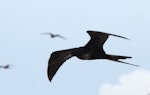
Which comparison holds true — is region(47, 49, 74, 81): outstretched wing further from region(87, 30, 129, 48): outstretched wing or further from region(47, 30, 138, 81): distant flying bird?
region(87, 30, 129, 48): outstretched wing

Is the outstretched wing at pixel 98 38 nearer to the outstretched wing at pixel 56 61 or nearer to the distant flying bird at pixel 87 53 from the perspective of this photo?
the distant flying bird at pixel 87 53

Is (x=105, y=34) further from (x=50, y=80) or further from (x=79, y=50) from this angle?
(x=50, y=80)

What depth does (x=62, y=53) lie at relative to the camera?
40.2ft

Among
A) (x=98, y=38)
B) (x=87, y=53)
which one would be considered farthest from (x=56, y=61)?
(x=87, y=53)

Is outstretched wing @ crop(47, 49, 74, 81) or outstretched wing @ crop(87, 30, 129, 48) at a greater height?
outstretched wing @ crop(87, 30, 129, 48)

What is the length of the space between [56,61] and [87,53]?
167 cm

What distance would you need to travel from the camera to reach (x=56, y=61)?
488 inches

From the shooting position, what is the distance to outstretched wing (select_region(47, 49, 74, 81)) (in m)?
12.1

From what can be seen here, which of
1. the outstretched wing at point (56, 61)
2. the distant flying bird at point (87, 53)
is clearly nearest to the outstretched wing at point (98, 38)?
the distant flying bird at point (87, 53)

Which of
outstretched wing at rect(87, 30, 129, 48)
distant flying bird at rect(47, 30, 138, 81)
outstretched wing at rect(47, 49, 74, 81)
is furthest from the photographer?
outstretched wing at rect(47, 49, 74, 81)

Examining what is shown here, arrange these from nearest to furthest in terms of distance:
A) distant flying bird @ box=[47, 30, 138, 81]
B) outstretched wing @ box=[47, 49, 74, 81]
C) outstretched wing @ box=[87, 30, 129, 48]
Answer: distant flying bird @ box=[47, 30, 138, 81] → outstretched wing @ box=[87, 30, 129, 48] → outstretched wing @ box=[47, 49, 74, 81]

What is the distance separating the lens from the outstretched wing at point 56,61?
12094 millimetres

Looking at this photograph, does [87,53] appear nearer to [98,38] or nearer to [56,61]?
[98,38]

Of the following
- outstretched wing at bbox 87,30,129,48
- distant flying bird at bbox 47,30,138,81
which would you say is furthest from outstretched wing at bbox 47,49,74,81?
outstretched wing at bbox 87,30,129,48
